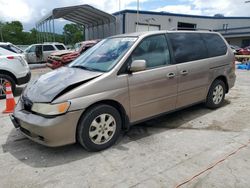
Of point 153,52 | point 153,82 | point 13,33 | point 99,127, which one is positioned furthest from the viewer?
point 13,33

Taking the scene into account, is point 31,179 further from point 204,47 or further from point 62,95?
point 204,47

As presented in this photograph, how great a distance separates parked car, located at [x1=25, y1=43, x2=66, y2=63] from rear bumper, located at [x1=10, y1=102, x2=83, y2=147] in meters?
16.3

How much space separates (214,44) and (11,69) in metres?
5.79

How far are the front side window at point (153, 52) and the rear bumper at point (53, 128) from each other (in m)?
1.41

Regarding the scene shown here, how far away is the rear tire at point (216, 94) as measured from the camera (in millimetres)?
5148

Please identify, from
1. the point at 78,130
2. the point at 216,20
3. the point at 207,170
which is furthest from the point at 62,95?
the point at 216,20

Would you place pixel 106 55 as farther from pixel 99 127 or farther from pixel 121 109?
pixel 99 127

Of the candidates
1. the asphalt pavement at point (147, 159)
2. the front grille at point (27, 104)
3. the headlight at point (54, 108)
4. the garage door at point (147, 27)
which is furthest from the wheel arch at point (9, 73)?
the garage door at point (147, 27)

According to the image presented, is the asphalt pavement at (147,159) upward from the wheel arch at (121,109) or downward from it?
downward

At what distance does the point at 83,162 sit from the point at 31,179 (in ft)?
2.25

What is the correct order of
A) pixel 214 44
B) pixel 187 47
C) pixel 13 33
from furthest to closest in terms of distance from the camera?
pixel 13 33
pixel 214 44
pixel 187 47

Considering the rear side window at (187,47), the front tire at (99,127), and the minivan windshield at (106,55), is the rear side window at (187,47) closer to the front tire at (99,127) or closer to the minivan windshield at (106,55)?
the minivan windshield at (106,55)

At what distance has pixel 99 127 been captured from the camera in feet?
11.2

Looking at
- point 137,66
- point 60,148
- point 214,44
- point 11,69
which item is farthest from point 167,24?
point 60,148
